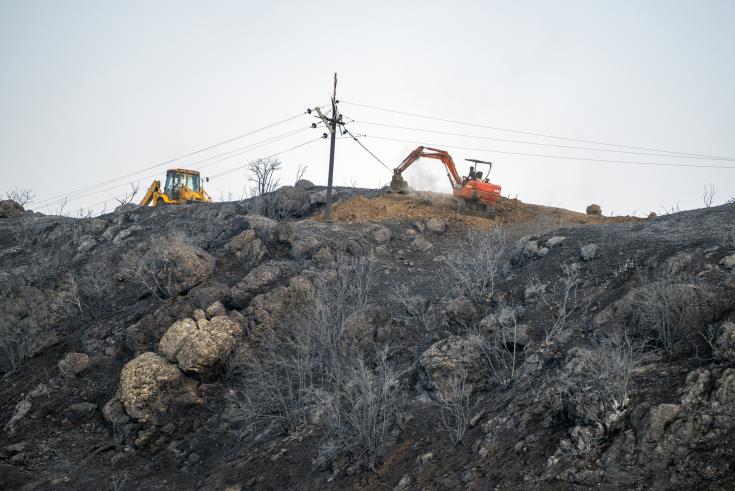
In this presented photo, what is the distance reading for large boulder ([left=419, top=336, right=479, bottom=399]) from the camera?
29.7 ft

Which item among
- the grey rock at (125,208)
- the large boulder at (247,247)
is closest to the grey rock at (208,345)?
the large boulder at (247,247)

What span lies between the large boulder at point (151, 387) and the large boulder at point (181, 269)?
276cm

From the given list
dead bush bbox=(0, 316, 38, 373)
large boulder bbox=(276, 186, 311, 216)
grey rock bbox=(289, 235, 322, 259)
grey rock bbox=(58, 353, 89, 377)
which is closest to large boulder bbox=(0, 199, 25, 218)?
large boulder bbox=(276, 186, 311, 216)

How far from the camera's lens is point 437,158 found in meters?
21.8

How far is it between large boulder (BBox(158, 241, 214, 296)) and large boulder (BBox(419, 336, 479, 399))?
7.05 meters

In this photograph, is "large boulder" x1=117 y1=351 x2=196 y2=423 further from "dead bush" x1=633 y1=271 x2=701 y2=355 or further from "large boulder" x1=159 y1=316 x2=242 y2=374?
"dead bush" x1=633 y1=271 x2=701 y2=355

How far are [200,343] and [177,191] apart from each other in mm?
17104

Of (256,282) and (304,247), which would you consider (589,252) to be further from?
(256,282)

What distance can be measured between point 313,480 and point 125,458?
14.6 ft

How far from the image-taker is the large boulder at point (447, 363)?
9039 mm

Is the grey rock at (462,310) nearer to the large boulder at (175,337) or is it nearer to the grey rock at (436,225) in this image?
the large boulder at (175,337)

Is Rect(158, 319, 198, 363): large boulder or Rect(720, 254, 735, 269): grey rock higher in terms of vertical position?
Rect(720, 254, 735, 269): grey rock

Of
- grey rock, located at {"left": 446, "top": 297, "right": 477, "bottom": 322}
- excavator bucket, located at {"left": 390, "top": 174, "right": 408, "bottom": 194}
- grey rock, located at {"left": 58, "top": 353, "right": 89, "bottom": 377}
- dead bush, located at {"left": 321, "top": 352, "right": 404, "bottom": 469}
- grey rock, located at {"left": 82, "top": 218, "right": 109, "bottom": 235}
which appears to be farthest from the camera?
excavator bucket, located at {"left": 390, "top": 174, "right": 408, "bottom": 194}

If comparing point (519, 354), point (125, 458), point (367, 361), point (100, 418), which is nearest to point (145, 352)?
point (100, 418)
